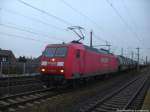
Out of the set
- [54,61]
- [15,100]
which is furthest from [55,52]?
[15,100]

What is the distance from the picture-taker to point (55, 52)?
676 inches

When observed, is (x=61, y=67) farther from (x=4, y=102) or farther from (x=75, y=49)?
(x=4, y=102)

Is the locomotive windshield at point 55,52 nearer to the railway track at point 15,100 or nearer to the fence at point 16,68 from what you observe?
the railway track at point 15,100

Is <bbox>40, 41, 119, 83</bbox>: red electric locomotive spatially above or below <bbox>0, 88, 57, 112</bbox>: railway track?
above

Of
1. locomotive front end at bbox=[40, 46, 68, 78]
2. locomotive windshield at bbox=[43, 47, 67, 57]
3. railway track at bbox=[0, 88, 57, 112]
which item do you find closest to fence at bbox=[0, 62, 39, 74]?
locomotive windshield at bbox=[43, 47, 67, 57]

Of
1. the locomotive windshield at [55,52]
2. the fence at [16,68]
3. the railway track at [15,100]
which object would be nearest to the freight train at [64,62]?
the locomotive windshield at [55,52]

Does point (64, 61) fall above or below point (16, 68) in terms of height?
above

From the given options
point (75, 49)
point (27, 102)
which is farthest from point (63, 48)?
point (27, 102)

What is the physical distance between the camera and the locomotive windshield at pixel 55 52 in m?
16.8

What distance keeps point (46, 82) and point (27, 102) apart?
4.56 m

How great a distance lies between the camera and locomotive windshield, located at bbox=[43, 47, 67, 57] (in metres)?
16.8

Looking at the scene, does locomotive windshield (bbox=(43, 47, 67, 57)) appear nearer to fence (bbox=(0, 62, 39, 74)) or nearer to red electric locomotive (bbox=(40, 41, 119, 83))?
red electric locomotive (bbox=(40, 41, 119, 83))

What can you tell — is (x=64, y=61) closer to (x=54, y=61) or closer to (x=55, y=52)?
(x=54, y=61)

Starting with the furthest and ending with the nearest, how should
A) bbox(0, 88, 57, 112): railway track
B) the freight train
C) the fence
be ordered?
the fence < the freight train < bbox(0, 88, 57, 112): railway track
